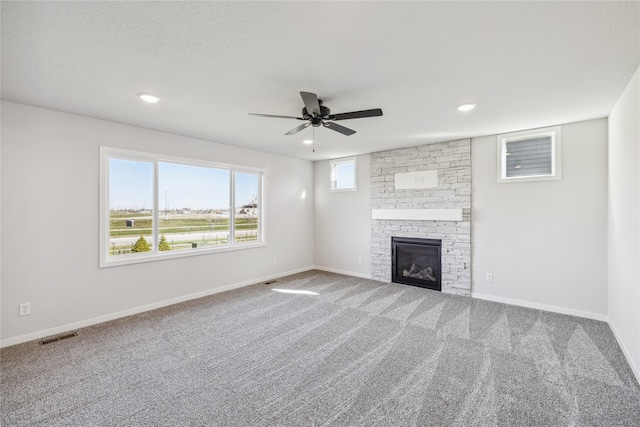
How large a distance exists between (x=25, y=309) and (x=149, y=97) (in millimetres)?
2658

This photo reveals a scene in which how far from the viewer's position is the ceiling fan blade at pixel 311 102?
7.61 ft

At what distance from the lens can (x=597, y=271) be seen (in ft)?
11.8

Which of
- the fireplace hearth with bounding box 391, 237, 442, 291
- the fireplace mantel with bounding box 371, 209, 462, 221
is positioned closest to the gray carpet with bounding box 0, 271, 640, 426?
the fireplace hearth with bounding box 391, 237, 442, 291

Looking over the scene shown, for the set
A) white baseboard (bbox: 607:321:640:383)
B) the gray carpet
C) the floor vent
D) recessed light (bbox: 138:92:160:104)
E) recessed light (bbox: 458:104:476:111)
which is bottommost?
the gray carpet

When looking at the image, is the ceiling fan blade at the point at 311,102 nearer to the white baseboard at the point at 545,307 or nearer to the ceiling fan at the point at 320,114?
the ceiling fan at the point at 320,114

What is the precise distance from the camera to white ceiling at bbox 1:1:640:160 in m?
1.64

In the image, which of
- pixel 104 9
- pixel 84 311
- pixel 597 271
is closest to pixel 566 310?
pixel 597 271

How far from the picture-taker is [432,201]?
16.1ft

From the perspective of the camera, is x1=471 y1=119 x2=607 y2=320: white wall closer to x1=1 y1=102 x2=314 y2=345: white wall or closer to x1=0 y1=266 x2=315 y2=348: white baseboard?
x1=0 y1=266 x2=315 y2=348: white baseboard

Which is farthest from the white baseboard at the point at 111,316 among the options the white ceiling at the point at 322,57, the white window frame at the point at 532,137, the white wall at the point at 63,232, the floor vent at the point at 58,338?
the white window frame at the point at 532,137

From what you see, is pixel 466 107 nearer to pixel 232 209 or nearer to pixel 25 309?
pixel 232 209

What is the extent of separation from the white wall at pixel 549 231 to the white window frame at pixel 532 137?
58mm

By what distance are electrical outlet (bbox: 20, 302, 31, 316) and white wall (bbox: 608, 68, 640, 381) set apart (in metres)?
5.84

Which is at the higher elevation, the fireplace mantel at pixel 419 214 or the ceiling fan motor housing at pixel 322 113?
the ceiling fan motor housing at pixel 322 113
